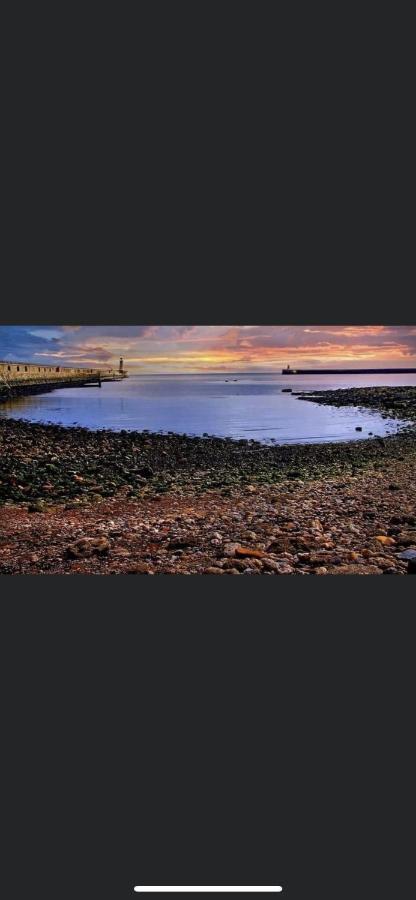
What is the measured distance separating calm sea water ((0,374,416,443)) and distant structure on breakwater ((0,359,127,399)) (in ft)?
0.21

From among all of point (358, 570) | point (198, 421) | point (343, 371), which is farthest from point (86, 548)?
point (343, 371)

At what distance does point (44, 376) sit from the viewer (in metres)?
6.16

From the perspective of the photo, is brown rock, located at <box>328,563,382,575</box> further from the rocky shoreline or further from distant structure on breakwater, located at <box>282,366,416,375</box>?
distant structure on breakwater, located at <box>282,366,416,375</box>

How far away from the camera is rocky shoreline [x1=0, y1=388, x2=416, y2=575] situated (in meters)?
5.64

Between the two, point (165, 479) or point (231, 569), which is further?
point (165, 479)

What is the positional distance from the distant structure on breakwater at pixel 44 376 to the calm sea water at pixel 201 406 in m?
0.06

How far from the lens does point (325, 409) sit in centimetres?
632

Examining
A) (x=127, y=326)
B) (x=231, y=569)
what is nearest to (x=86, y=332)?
(x=127, y=326)

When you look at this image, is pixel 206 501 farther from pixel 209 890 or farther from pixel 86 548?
pixel 209 890

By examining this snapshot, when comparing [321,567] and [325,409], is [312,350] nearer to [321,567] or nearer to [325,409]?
[325,409]

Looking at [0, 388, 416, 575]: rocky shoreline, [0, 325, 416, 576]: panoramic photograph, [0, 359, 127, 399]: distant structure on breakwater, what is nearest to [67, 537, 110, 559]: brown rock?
[0, 388, 416, 575]: rocky shoreline

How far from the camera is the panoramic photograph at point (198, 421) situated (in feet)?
19.8

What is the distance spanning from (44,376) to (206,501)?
5.79 ft

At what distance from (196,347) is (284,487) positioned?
143 cm
